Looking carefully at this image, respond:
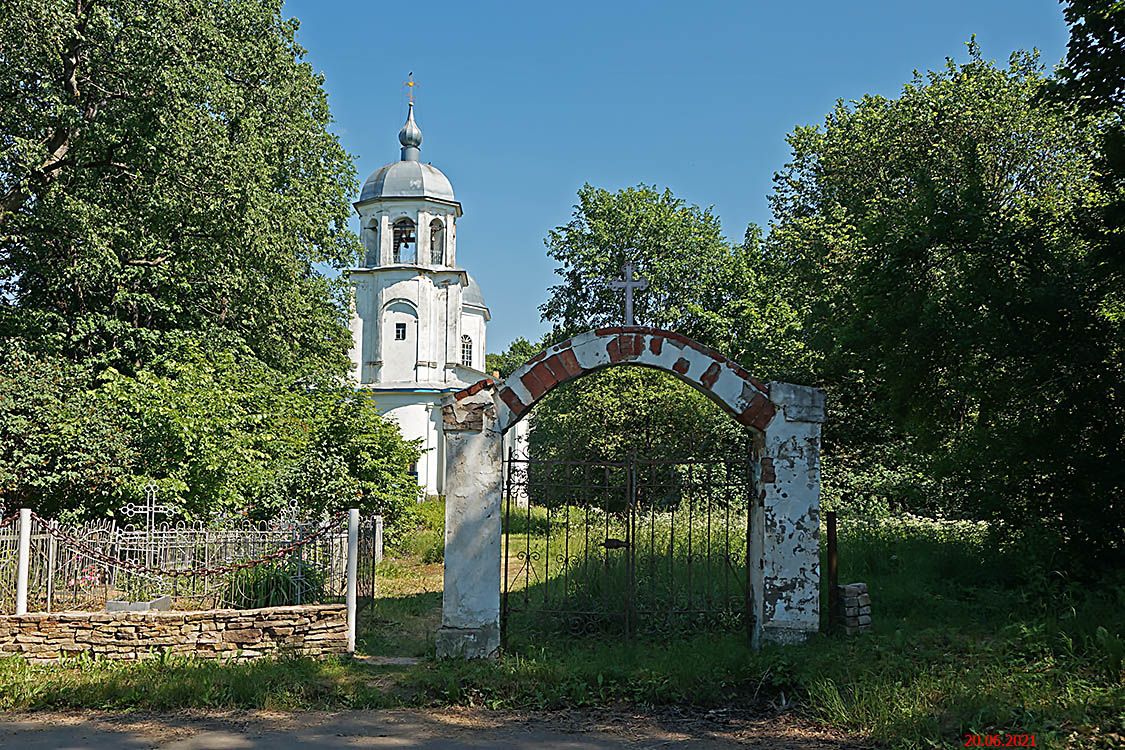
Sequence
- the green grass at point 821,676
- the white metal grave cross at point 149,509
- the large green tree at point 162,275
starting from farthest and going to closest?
the large green tree at point 162,275, the white metal grave cross at point 149,509, the green grass at point 821,676

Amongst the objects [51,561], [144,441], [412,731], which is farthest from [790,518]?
[144,441]

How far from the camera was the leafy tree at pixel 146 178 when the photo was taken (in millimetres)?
16031

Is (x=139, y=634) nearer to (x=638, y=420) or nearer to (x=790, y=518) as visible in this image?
(x=790, y=518)

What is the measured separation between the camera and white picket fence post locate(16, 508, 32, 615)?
10203mm

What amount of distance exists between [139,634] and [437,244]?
29505 millimetres

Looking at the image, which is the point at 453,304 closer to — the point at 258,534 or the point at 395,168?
the point at 395,168

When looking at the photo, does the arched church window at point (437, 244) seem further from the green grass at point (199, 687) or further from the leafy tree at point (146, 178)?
the green grass at point (199, 687)

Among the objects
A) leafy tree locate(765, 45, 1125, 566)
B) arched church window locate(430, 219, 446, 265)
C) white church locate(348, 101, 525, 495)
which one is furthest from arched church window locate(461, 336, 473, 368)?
leafy tree locate(765, 45, 1125, 566)

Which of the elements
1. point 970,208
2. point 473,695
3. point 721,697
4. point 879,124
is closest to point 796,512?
point 721,697

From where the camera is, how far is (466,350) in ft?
144

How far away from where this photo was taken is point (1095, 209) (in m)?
11.2

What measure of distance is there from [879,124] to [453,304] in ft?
63.7

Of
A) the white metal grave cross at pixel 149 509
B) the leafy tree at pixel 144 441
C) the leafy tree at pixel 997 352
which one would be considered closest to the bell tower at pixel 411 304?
the leafy tree at pixel 144 441

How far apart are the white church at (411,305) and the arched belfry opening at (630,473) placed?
27580mm
